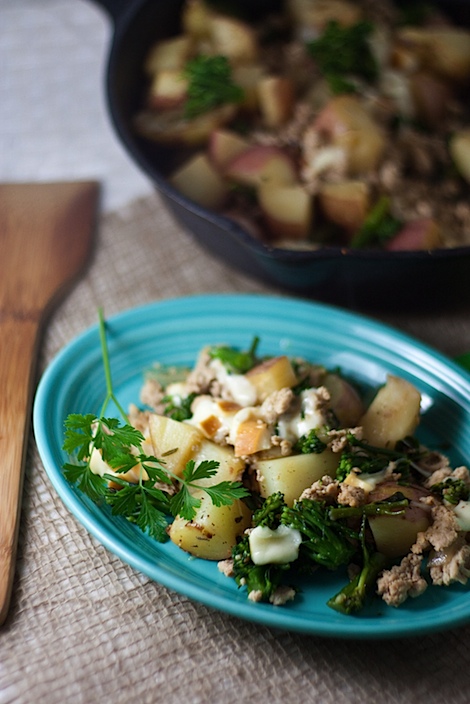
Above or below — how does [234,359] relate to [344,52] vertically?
below

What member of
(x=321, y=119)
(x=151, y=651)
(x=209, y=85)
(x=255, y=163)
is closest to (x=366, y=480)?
(x=151, y=651)

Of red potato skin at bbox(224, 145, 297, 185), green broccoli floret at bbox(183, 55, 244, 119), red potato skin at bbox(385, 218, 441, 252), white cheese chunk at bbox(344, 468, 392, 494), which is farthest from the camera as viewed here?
green broccoli floret at bbox(183, 55, 244, 119)

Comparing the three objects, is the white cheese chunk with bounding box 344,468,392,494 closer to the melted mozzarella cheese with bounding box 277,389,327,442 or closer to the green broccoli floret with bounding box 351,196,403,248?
the melted mozzarella cheese with bounding box 277,389,327,442

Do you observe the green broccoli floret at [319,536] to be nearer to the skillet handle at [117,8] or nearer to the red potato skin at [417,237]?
the red potato skin at [417,237]

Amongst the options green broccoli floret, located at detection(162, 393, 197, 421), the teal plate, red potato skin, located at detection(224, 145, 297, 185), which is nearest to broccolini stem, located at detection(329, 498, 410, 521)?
the teal plate

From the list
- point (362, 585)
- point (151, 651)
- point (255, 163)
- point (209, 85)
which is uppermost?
point (209, 85)

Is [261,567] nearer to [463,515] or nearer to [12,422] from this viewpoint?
[463,515]
